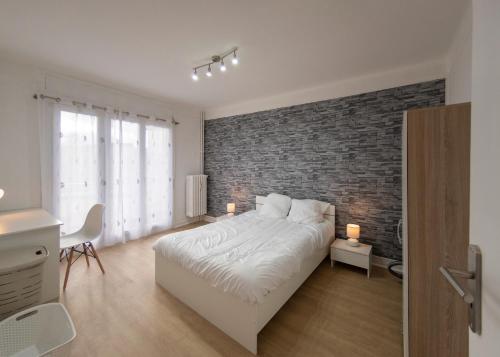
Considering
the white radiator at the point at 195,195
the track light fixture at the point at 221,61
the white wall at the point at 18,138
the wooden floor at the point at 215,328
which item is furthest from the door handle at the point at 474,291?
the white radiator at the point at 195,195

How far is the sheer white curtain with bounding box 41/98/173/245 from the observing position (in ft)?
9.43

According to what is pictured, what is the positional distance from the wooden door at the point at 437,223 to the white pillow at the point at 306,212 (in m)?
1.78

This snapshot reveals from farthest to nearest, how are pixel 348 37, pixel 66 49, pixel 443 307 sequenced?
→ 1. pixel 66 49
2. pixel 348 37
3. pixel 443 307

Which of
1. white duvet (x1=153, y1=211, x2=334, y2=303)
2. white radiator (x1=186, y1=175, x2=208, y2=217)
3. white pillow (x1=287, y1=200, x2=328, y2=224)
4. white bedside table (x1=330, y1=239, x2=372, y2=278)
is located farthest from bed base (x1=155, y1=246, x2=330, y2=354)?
white radiator (x1=186, y1=175, x2=208, y2=217)

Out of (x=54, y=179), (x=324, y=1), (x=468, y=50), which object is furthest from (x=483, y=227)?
(x=54, y=179)

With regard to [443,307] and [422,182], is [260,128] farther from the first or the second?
[443,307]

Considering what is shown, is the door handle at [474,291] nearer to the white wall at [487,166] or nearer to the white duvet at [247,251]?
the white wall at [487,166]

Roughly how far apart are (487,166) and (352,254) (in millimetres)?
2513

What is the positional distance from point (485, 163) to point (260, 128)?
3.64 meters

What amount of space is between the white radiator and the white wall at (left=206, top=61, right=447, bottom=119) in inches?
70.1

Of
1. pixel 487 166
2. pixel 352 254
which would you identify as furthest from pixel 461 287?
pixel 352 254

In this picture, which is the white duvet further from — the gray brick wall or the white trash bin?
the white trash bin

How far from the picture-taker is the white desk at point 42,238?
191 centimetres

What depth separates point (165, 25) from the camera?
1892 mm
